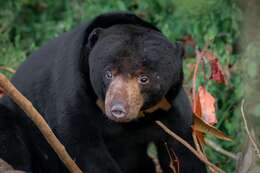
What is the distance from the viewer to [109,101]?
4.40m

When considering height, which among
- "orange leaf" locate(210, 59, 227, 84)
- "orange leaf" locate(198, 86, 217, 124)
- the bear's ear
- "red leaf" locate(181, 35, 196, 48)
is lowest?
"red leaf" locate(181, 35, 196, 48)

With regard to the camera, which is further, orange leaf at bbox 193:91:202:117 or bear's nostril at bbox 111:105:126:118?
orange leaf at bbox 193:91:202:117

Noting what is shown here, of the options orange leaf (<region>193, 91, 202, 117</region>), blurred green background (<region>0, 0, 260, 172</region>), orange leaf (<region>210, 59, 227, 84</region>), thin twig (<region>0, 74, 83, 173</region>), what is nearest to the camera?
thin twig (<region>0, 74, 83, 173</region>)

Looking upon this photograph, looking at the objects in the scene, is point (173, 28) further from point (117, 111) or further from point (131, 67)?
point (117, 111)

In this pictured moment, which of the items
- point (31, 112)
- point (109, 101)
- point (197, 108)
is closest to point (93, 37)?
point (109, 101)

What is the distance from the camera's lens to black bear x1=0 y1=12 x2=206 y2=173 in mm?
4586

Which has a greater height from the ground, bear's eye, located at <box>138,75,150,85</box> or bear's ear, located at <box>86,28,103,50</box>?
bear's ear, located at <box>86,28,103,50</box>

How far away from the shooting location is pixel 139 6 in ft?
27.9

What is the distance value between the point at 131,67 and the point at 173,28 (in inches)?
141

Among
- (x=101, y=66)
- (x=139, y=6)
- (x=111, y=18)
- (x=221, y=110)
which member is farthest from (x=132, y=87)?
(x=139, y=6)

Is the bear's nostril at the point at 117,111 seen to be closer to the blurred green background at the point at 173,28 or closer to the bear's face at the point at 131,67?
the bear's face at the point at 131,67

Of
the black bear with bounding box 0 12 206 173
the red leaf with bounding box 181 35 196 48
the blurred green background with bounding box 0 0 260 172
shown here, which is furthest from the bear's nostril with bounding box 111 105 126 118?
the red leaf with bounding box 181 35 196 48

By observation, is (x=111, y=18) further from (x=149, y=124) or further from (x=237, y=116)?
(x=237, y=116)

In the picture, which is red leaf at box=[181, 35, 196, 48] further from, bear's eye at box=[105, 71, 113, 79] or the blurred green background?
bear's eye at box=[105, 71, 113, 79]
